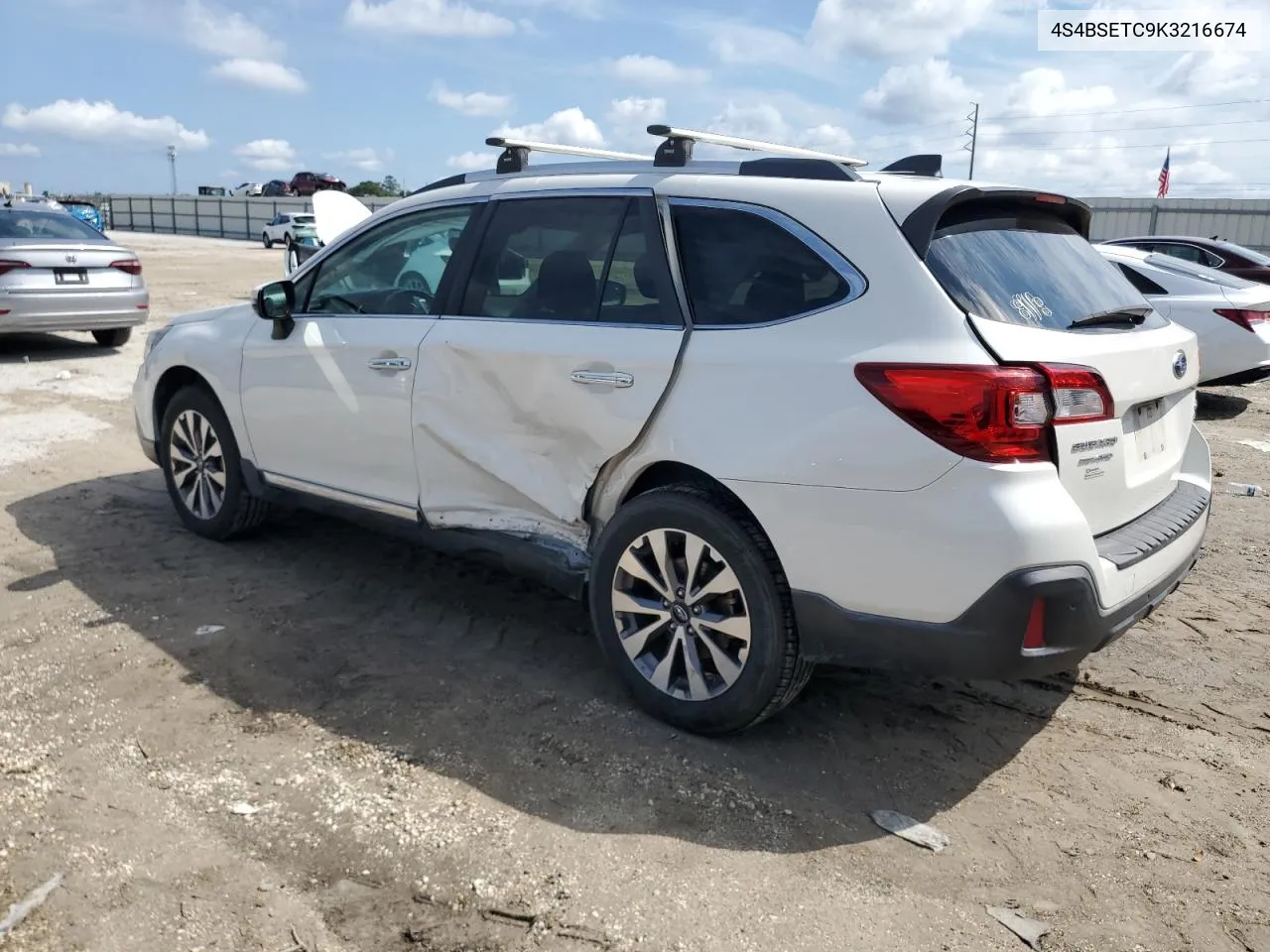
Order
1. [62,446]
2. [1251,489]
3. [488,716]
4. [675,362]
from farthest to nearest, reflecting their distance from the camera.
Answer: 1. [62,446]
2. [1251,489]
3. [488,716]
4. [675,362]

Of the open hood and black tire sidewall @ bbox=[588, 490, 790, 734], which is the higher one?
the open hood

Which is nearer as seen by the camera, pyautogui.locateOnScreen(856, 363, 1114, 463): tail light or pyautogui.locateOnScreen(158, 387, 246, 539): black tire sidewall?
pyautogui.locateOnScreen(856, 363, 1114, 463): tail light

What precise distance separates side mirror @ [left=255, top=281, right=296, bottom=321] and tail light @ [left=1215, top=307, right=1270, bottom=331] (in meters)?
7.93

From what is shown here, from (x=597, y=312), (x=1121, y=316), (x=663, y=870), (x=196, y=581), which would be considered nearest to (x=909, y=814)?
(x=663, y=870)

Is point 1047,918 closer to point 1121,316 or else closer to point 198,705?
point 1121,316

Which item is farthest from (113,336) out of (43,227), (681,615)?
(681,615)

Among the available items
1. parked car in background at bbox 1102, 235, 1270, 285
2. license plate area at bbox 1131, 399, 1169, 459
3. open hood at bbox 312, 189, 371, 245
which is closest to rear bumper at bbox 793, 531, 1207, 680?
license plate area at bbox 1131, 399, 1169, 459

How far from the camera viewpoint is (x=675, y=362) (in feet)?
11.3

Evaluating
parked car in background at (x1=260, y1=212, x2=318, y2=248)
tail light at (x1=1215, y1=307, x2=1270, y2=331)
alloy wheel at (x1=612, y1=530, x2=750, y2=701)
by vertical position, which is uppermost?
parked car in background at (x1=260, y1=212, x2=318, y2=248)

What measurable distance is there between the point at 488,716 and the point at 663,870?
3.53 ft

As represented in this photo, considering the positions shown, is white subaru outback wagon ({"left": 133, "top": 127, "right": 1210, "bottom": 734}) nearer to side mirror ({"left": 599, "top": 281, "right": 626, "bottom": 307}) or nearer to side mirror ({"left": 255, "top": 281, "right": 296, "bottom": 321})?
side mirror ({"left": 599, "top": 281, "right": 626, "bottom": 307})

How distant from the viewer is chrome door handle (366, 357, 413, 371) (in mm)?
4312

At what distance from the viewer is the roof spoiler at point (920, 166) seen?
3.95 m

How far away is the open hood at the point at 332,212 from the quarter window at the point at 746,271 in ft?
17.5
